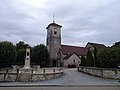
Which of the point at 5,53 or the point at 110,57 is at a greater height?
the point at 5,53

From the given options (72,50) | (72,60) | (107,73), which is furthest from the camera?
(72,50)

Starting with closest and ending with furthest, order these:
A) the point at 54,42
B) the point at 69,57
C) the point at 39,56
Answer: the point at 39,56, the point at 69,57, the point at 54,42

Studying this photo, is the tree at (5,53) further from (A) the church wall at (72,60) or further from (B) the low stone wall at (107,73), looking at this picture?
(B) the low stone wall at (107,73)

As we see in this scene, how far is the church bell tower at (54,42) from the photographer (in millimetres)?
53375

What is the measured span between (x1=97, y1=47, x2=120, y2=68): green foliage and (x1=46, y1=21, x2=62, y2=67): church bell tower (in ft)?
106

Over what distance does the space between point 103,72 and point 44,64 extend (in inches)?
1165

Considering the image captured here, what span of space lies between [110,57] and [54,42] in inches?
1349

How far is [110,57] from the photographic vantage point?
2088 cm

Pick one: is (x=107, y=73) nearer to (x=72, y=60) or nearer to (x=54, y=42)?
(x=72, y=60)

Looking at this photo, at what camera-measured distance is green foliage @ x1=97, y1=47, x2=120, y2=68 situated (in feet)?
67.7

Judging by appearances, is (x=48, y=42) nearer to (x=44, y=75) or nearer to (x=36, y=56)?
(x=36, y=56)

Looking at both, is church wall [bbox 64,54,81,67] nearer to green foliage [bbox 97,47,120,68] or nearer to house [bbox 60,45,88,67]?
house [bbox 60,45,88,67]

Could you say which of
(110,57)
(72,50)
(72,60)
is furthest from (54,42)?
(110,57)

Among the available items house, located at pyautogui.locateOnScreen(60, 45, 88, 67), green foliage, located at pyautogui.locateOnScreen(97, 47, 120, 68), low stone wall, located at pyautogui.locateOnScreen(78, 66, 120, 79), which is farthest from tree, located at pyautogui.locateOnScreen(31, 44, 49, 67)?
green foliage, located at pyautogui.locateOnScreen(97, 47, 120, 68)
